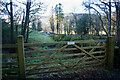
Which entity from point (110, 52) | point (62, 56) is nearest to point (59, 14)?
point (110, 52)

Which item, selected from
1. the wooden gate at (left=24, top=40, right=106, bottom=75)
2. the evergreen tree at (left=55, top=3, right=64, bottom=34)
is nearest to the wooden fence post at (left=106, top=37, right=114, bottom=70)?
the wooden gate at (left=24, top=40, right=106, bottom=75)

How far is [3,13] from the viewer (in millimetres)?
9070

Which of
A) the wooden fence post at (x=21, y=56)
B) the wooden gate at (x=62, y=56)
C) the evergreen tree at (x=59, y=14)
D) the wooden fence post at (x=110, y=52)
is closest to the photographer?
the wooden fence post at (x=21, y=56)

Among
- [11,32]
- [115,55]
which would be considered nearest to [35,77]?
[115,55]

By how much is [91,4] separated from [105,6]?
6.72ft

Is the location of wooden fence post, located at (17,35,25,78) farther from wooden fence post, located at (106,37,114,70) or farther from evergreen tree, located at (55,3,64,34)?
evergreen tree, located at (55,3,64,34)

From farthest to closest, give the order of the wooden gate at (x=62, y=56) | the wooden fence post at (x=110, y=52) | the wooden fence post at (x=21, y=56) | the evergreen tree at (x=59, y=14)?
the evergreen tree at (x=59, y=14) < the wooden fence post at (x=110, y=52) < the wooden gate at (x=62, y=56) < the wooden fence post at (x=21, y=56)

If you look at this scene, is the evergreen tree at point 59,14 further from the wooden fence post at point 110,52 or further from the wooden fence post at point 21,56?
the wooden fence post at point 21,56

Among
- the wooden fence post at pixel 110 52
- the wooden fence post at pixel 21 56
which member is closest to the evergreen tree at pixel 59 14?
the wooden fence post at pixel 110 52

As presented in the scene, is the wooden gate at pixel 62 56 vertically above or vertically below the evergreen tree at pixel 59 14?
below

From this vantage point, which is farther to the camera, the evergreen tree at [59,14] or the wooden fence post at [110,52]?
the evergreen tree at [59,14]

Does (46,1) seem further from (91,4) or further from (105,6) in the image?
(105,6)

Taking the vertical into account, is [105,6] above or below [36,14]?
above

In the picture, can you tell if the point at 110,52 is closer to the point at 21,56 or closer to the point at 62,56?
the point at 62,56
